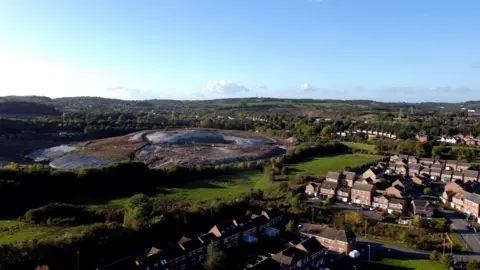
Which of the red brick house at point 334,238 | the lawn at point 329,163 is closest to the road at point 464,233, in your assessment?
the red brick house at point 334,238

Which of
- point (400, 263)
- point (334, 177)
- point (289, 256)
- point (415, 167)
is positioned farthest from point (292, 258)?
point (415, 167)

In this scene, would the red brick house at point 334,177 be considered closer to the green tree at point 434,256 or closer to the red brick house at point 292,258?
the green tree at point 434,256

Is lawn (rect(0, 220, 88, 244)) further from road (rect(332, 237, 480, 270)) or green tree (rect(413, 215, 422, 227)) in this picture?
green tree (rect(413, 215, 422, 227))

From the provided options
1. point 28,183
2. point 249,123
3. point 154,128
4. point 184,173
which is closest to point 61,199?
point 28,183

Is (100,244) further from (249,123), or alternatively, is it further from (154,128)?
(249,123)

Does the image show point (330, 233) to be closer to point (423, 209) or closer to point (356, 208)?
point (356, 208)
